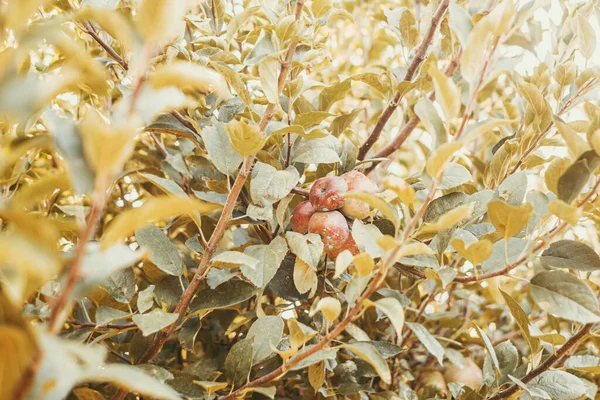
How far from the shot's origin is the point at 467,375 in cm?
95

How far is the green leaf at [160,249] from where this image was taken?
65 centimetres

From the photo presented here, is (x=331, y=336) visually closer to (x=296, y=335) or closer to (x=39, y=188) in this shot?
(x=296, y=335)

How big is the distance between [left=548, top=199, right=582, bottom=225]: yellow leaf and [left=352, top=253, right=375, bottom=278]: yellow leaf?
0.61 ft

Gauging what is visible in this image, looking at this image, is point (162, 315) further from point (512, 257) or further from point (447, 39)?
point (447, 39)

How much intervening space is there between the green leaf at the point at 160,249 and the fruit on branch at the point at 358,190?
0.80 ft

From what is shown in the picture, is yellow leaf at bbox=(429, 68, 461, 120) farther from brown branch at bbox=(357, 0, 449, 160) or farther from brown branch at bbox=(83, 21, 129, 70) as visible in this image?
brown branch at bbox=(83, 21, 129, 70)

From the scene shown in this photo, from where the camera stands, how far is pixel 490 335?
104 cm

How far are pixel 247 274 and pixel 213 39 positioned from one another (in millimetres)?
380

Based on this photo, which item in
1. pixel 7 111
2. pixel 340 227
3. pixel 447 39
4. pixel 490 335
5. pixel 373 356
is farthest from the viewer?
pixel 490 335

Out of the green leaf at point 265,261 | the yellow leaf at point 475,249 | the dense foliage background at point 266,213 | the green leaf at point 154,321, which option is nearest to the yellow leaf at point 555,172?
the dense foliage background at point 266,213

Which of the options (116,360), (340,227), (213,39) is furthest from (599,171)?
(116,360)

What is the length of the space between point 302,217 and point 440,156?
0.30 meters

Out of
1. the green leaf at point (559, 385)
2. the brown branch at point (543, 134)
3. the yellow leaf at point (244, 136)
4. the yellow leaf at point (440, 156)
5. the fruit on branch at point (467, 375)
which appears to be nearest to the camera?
the yellow leaf at point (440, 156)

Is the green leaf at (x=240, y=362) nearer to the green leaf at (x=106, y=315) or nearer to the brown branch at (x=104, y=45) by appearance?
the green leaf at (x=106, y=315)
